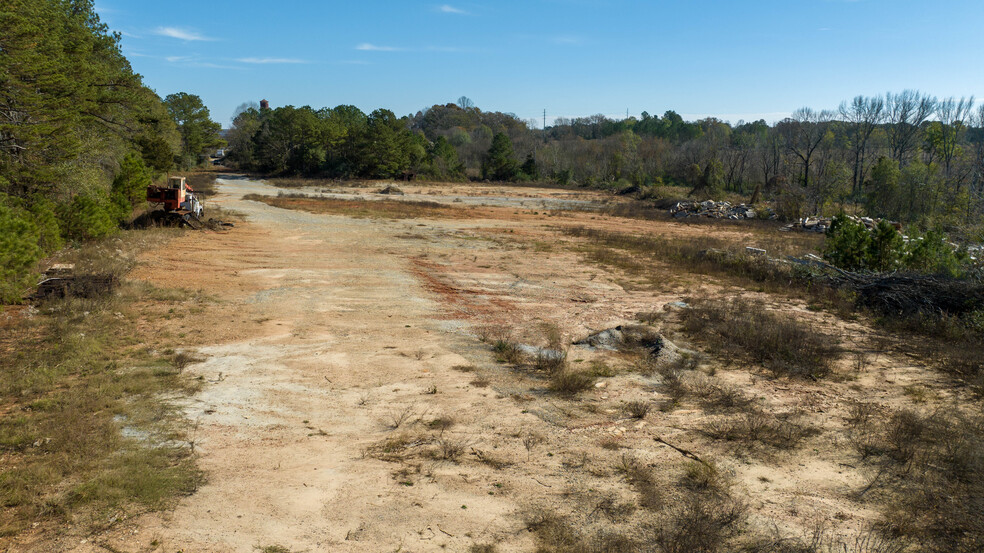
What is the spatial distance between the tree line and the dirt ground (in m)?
3.45

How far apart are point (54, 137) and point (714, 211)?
128 ft

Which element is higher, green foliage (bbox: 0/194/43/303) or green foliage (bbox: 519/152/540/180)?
green foliage (bbox: 519/152/540/180)

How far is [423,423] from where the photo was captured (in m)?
7.45

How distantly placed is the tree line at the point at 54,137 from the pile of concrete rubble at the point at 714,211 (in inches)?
1359

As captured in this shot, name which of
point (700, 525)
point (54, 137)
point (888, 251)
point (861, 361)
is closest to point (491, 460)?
point (700, 525)

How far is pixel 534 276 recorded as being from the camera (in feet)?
59.0

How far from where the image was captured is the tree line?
539 inches

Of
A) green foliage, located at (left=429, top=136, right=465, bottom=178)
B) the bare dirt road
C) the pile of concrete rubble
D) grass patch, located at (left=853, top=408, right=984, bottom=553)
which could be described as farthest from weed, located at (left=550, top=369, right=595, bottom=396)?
green foliage, located at (left=429, top=136, right=465, bottom=178)

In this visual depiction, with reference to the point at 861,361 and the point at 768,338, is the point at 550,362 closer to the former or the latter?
the point at 768,338

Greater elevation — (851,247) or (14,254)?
(14,254)

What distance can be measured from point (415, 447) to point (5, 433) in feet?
15.5

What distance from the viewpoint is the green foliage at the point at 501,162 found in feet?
274

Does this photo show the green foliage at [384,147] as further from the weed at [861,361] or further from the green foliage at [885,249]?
the weed at [861,361]

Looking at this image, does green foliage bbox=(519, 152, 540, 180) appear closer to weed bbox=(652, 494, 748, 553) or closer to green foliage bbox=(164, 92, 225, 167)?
green foliage bbox=(164, 92, 225, 167)
